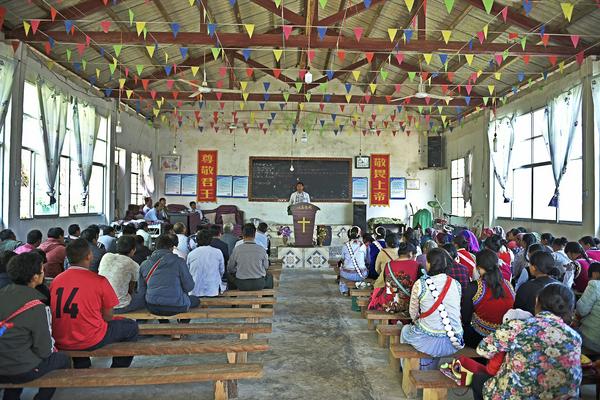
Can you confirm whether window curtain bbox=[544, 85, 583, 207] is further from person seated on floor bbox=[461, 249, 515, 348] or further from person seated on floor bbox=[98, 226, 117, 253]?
person seated on floor bbox=[98, 226, 117, 253]

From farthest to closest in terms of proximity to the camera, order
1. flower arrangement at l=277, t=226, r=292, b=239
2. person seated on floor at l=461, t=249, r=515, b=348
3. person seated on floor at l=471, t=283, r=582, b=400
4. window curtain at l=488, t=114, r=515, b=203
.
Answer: flower arrangement at l=277, t=226, r=292, b=239 → window curtain at l=488, t=114, r=515, b=203 → person seated on floor at l=461, t=249, r=515, b=348 → person seated on floor at l=471, t=283, r=582, b=400

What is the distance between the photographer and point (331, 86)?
44.5 ft

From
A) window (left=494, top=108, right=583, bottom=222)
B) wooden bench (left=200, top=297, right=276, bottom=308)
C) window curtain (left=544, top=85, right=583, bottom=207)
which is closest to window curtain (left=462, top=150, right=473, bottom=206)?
window (left=494, top=108, right=583, bottom=222)

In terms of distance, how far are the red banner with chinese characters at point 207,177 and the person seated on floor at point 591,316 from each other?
11.5 m

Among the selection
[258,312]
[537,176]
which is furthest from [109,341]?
[537,176]

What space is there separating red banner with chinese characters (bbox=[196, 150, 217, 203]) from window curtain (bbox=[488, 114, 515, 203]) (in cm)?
754

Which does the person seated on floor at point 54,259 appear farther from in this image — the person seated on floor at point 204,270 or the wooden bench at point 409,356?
the wooden bench at point 409,356

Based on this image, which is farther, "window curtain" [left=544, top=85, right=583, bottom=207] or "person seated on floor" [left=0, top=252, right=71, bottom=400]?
"window curtain" [left=544, top=85, right=583, bottom=207]

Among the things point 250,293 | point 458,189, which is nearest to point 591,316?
point 250,293

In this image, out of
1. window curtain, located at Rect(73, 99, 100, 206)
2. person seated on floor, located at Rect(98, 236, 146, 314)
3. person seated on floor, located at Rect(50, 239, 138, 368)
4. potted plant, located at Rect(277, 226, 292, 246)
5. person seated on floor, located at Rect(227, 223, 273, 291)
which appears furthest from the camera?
potted plant, located at Rect(277, 226, 292, 246)

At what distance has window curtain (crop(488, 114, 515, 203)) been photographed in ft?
31.8

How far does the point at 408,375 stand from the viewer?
9.87 ft

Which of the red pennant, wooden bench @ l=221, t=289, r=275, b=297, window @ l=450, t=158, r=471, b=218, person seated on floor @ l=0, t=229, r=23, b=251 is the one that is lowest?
wooden bench @ l=221, t=289, r=275, b=297

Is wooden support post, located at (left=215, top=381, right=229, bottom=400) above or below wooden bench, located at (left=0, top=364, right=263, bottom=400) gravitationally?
below
